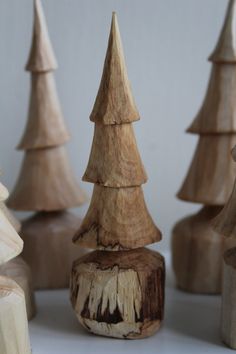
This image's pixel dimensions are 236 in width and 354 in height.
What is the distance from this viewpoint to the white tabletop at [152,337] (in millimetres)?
747

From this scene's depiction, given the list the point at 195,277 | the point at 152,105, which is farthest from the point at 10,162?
the point at 195,277

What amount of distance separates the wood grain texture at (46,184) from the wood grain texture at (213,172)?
17 cm

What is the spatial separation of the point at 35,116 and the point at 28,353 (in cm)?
36

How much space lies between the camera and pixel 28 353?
27.0 inches

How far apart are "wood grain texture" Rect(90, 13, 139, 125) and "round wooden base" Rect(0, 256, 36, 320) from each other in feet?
0.78

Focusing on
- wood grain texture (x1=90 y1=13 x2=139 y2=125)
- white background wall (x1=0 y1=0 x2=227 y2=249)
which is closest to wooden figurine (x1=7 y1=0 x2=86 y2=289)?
white background wall (x1=0 y1=0 x2=227 y2=249)

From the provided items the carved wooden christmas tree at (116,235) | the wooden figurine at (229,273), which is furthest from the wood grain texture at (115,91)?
the wooden figurine at (229,273)

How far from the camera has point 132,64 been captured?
100cm

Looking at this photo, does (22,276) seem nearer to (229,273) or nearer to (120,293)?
(120,293)

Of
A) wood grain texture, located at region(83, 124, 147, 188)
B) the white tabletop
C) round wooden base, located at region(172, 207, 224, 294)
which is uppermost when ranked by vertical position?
wood grain texture, located at region(83, 124, 147, 188)

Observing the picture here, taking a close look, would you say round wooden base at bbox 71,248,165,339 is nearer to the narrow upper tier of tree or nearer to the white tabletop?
the white tabletop

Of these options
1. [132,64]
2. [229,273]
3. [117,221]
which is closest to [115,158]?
[117,221]

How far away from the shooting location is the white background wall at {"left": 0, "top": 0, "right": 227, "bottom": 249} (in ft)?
3.23

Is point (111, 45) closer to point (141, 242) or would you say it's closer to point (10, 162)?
point (141, 242)
